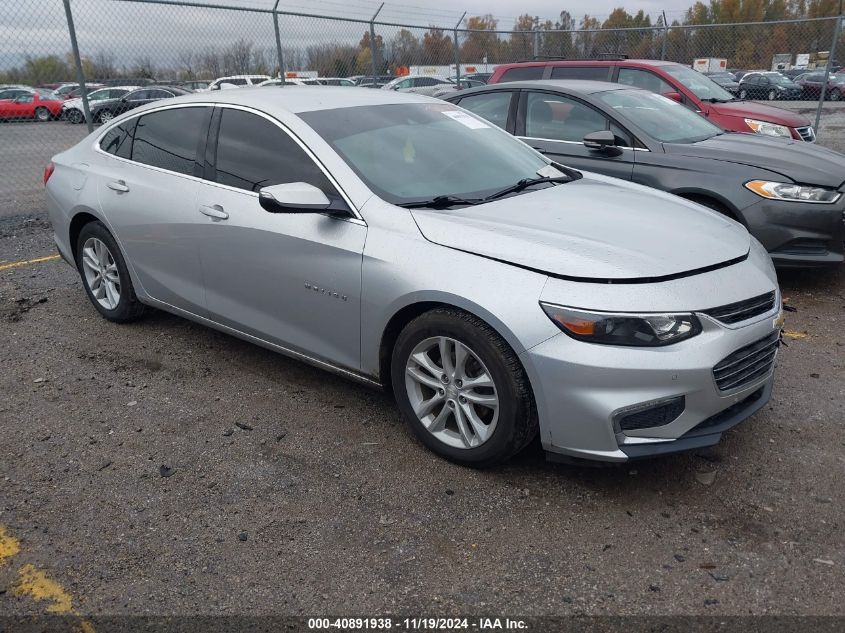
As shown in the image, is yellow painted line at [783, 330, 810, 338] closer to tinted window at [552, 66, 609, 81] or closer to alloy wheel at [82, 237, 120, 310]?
alloy wheel at [82, 237, 120, 310]

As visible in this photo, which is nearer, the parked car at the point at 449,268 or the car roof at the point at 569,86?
the parked car at the point at 449,268

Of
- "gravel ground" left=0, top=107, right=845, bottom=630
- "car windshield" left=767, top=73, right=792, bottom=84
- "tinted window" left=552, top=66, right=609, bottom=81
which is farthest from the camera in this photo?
"car windshield" left=767, top=73, right=792, bottom=84

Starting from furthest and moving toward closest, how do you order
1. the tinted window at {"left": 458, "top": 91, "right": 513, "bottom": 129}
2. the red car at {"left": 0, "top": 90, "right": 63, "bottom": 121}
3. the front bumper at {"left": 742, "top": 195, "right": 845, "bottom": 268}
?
the red car at {"left": 0, "top": 90, "right": 63, "bottom": 121}, the tinted window at {"left": 458, "top": 91, "right": 513, "bottom": 129}, the front bumper at {"left": 742, "top": 195, "right": 845, "bottom": 268}

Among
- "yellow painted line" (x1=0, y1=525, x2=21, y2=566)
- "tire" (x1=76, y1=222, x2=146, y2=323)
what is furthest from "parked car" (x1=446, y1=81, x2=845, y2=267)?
"yellow painted line" (x1=0, y1=525, x2=21, y2=566)

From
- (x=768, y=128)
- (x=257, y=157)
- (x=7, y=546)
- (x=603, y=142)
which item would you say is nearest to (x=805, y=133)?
(x=768, y=128)

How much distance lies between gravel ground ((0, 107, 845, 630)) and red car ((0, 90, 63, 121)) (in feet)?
19.4

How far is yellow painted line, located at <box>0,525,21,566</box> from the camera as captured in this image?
9.23 ft

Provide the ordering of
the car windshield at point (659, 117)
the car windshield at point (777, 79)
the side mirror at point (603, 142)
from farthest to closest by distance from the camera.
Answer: the car windshield at point (777, 79) < the car windshield at point (659, 117) < the side mirror at point (603, 142)

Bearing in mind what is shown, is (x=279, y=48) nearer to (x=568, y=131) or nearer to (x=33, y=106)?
(x=33, y=106)

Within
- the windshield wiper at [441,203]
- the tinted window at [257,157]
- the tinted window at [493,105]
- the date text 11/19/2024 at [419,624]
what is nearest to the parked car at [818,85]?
the tinted window at [493,105]

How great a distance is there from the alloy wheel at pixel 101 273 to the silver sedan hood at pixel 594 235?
2.63 metres

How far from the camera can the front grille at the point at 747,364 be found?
2920 mm

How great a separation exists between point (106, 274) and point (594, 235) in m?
3.47

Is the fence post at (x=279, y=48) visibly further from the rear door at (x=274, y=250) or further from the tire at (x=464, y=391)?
the tire at (x=464, y=391)
